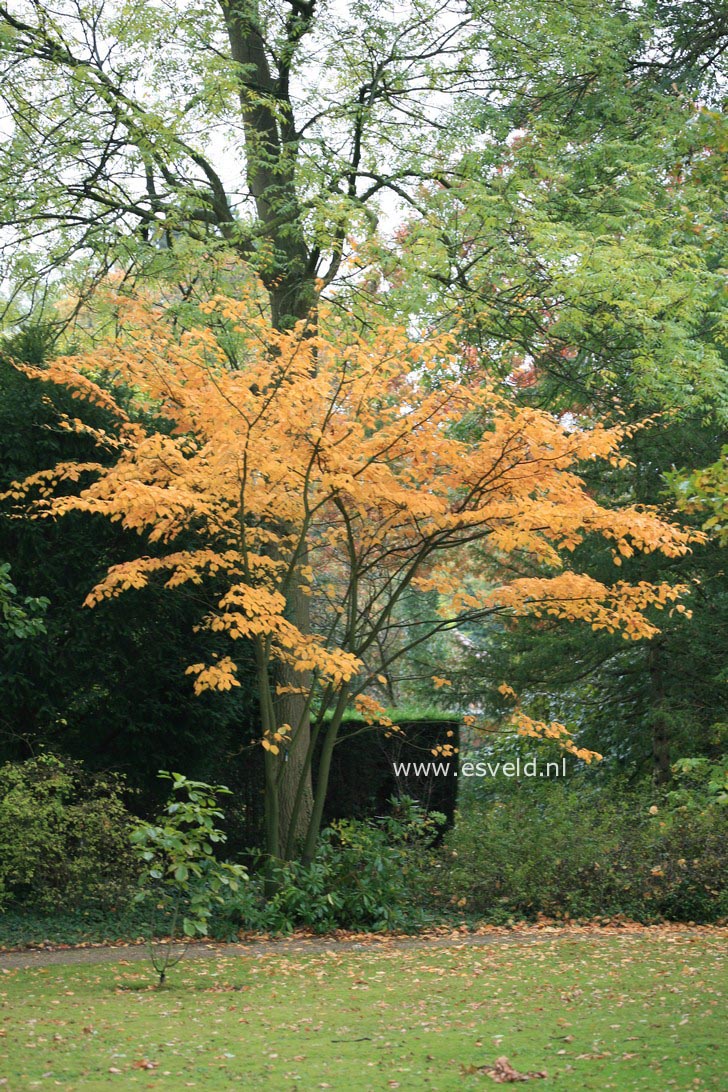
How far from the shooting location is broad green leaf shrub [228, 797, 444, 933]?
26.9ft

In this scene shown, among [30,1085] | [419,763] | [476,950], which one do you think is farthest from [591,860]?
[30,1085]

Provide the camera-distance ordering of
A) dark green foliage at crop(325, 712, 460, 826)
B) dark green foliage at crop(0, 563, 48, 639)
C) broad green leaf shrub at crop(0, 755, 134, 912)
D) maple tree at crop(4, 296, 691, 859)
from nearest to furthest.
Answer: dark green foliage at crop(0, 563, 48, 639), maple tree at crop(4, 296, 691, 859), broad green leaf shrub at crop(0, 755, 134, 912), dark green foliage at crop(325, 712, 460, 826)

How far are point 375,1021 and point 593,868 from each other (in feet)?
13.9

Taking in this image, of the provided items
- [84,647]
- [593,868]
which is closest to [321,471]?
[84,647]

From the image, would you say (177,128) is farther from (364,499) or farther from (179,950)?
(179,950)

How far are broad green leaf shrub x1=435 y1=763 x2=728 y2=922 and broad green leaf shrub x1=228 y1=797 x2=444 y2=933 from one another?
414 mm

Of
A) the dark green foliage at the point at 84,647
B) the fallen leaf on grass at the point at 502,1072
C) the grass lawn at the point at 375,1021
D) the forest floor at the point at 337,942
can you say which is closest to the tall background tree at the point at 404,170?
the dark green foliage at the point at 84,647

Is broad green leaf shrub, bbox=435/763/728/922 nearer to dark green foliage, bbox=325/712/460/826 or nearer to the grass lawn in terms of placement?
the grass lawn

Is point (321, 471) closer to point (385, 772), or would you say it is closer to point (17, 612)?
point (17, 612)

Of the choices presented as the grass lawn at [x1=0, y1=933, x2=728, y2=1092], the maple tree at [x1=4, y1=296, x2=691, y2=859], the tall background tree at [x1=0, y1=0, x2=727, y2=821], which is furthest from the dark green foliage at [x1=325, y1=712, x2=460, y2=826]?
the grass lawn at [x1=0, y1=933, x2=728, y2=1092]

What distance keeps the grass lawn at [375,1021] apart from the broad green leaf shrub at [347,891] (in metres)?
0.92

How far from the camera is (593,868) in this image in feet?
29.6

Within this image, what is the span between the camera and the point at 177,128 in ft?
34.0

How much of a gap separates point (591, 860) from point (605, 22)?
763 centimetres
